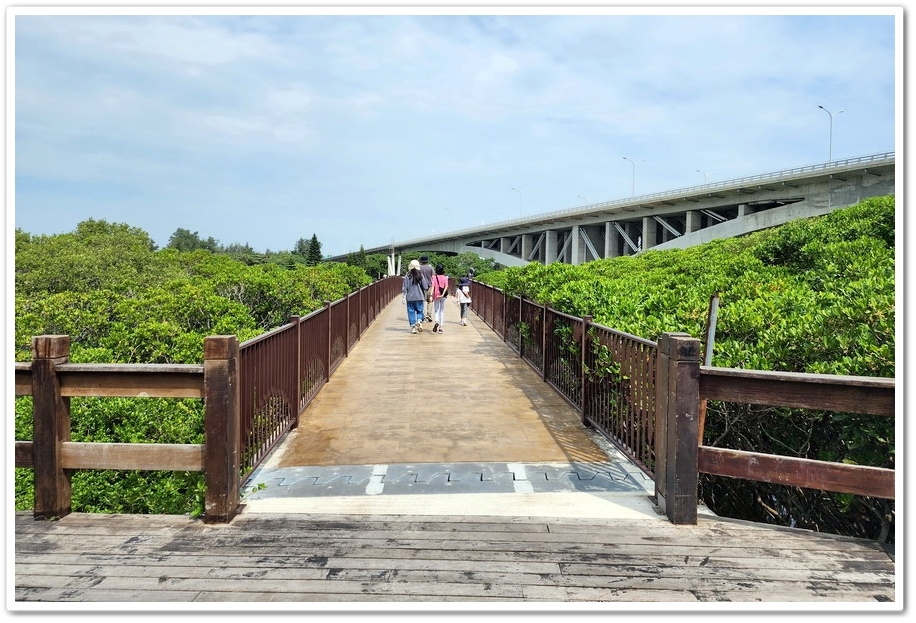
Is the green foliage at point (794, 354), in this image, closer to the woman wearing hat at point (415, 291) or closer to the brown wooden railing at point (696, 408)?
the brown wooden railing at point (696, 408)

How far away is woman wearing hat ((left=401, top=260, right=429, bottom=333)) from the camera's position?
13.6 m

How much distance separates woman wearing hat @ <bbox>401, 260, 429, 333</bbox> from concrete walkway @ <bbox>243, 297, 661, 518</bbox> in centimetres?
455

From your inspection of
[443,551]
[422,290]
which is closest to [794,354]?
[443,551]

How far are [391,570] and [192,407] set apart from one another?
3751 mm

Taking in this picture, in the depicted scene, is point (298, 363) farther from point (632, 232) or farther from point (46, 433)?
point (632, 232)

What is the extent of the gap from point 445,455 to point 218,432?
2186 millimetres

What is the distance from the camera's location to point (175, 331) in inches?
311

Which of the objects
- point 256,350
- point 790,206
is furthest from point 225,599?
point 790,206

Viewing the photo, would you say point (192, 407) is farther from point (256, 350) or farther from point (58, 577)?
point (58, 577)

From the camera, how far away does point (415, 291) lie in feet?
46.6

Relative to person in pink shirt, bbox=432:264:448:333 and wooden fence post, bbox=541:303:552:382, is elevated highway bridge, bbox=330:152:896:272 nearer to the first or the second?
person in pink shirt, bbox=432:264:448:333

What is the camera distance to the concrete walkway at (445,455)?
402 centimetres

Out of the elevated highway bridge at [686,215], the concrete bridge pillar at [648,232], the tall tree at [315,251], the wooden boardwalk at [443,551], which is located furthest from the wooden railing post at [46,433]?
the tall tree at [315,251]

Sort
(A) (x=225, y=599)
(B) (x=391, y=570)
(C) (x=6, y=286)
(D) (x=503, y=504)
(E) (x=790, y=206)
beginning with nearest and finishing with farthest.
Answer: (A) (x=225, y=599), (B) (x=391, y=570), (C) (x=6, y=286), (D) (x=503, y=504), (E) (x=790, y=206)
